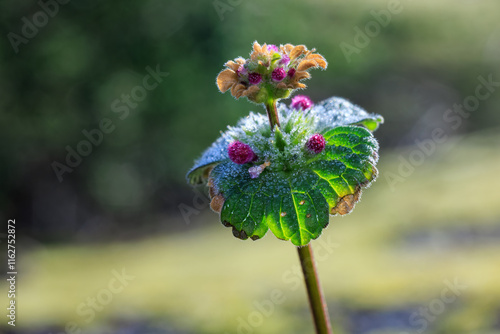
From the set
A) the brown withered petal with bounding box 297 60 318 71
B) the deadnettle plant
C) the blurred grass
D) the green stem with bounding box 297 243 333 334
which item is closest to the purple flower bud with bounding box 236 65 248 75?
the deadnettle plant

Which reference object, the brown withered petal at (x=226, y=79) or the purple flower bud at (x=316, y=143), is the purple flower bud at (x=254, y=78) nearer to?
the brown withered petal at (x=226, y=79)

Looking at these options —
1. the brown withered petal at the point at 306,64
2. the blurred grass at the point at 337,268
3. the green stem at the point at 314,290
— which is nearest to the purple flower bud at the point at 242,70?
the brown withered petal at the point at 306,64

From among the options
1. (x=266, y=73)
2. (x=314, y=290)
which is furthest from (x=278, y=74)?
(x=314, y=290)

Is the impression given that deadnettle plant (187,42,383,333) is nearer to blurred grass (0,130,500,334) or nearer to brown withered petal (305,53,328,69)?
brown withered petal (305,53,328,69)

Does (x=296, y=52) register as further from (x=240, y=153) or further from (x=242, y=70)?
(x=240, y=153)

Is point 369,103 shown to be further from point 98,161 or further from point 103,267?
point 103,267

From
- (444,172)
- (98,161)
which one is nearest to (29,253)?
(98,161)

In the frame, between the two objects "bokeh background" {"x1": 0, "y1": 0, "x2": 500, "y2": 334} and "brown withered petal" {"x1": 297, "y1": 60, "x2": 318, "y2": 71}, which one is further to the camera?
"bokeh background" {"x1": 0, "y1": 0, "x2": 500, "y2": 334}
